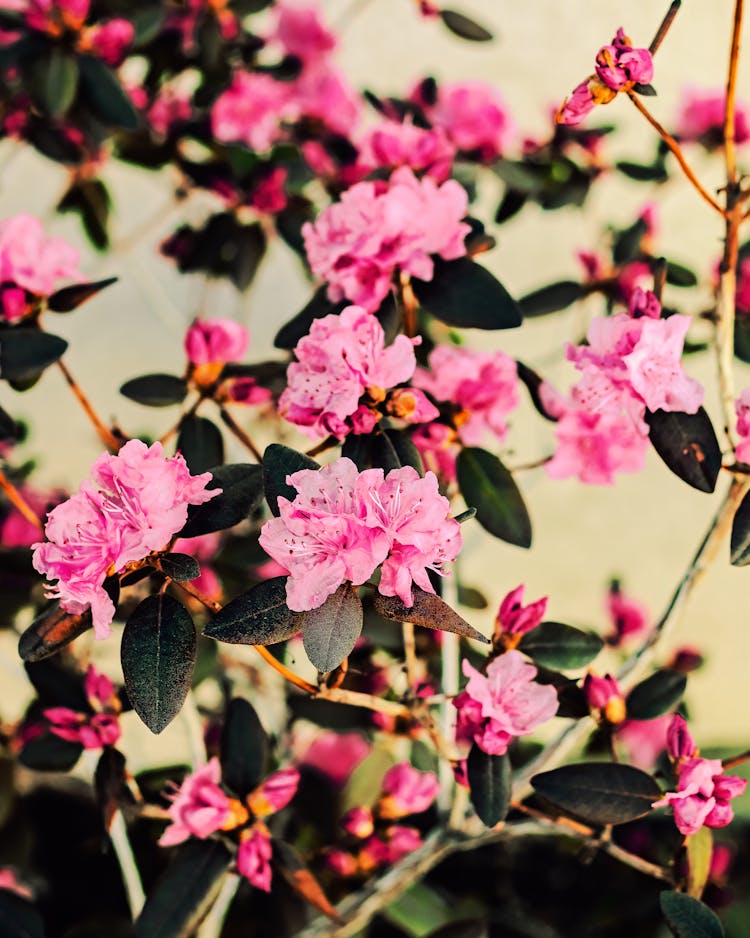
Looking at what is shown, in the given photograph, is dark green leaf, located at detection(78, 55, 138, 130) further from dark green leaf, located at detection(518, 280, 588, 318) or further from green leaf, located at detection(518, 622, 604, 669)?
green leaf, located at detection(518, 622, 604, 669)

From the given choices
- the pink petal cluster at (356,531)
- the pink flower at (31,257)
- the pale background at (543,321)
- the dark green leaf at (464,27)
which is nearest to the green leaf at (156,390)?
the pink flower at (31,257)

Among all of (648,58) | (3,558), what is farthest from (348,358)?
(3,558)

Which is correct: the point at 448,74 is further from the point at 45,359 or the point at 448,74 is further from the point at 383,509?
the point at 383,509

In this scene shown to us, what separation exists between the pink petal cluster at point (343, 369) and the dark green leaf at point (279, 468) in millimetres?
52

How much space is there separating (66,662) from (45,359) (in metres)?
0.66

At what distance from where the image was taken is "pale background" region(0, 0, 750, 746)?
2.51m

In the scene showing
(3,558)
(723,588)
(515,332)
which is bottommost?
(723,588)

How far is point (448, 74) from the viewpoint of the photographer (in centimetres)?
252

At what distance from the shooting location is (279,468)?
76 cm

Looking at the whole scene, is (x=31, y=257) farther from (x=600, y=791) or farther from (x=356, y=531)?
(x=600, y=791)

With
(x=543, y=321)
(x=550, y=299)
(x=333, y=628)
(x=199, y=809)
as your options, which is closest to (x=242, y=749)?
(x=199, y=809)

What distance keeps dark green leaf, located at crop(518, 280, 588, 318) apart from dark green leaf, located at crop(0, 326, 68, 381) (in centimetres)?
60

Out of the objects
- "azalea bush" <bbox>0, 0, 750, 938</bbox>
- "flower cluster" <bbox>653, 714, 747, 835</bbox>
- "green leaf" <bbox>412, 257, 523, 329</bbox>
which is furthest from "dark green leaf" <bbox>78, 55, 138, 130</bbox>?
"flower cluster" <bbox>653, 714, 747, 835</bbox>

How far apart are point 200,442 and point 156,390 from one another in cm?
7
